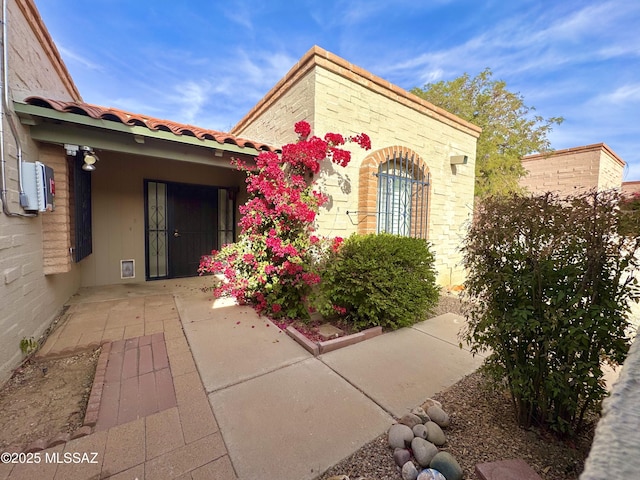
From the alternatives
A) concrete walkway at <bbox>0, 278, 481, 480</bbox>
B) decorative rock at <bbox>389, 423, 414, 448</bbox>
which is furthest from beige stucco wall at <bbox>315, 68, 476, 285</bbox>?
decorative rock at <bbox>389, 423, 414, 448</bbox>

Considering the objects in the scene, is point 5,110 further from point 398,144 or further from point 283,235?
point 398,144

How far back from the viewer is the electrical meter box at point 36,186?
2822 millimetres

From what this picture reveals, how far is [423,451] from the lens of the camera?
63.8 inches

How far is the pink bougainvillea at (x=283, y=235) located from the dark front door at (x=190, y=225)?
93.1 inches

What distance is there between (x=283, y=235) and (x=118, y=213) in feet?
12.6

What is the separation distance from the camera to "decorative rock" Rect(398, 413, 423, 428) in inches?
74.0

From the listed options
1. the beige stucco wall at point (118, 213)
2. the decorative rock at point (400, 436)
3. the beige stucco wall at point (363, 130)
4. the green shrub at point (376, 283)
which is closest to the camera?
the decorative rock at point (400, 436)

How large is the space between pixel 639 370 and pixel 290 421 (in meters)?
A: 1.93

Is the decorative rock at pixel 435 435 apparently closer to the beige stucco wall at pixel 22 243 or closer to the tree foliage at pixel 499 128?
the beige stucco wall at pixel 22 243

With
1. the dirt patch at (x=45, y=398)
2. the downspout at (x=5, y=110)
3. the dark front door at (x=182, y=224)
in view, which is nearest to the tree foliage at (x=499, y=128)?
the dark front door at (x=182, y=224)

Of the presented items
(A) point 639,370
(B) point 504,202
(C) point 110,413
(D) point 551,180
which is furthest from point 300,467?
(D) point 551,180

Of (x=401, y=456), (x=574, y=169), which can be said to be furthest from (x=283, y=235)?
(x=574, y=169)

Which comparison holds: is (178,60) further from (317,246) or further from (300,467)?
(300,467)

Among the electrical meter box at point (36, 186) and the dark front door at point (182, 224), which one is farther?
the dark front door at point (182, 224)
